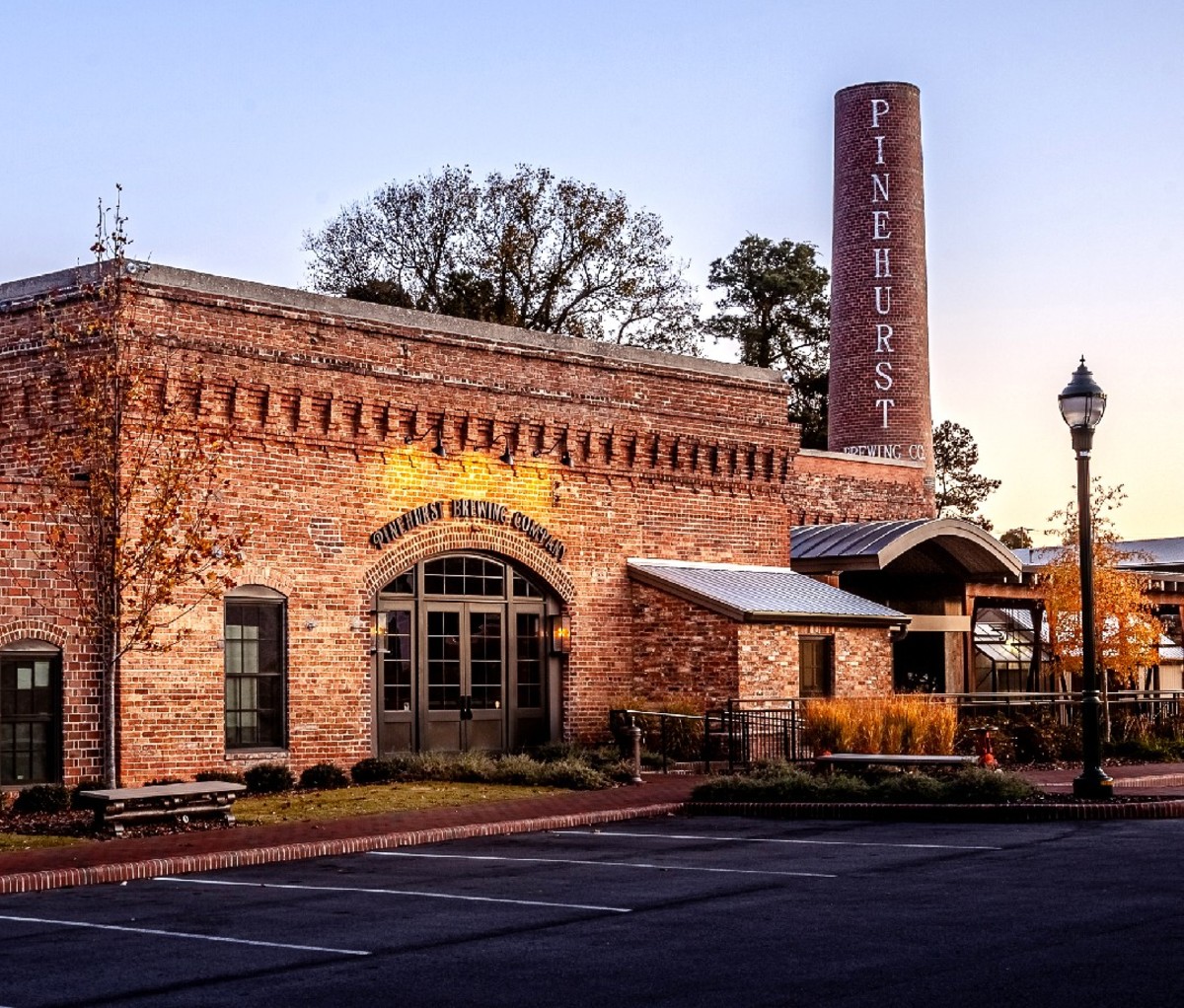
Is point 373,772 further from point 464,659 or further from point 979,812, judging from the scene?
point 979,812

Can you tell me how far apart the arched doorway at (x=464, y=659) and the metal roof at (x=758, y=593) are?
1.86 meters

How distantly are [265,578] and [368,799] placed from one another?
11.6 ft

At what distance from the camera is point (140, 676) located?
20.8 metres

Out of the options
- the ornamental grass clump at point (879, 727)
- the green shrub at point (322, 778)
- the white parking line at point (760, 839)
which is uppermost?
the ornamental grass clump at point (879, 727)

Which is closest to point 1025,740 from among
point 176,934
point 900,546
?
point 900,546

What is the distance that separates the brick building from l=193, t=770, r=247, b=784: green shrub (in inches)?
4.7

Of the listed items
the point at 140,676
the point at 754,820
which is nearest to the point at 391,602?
the point at 140,676

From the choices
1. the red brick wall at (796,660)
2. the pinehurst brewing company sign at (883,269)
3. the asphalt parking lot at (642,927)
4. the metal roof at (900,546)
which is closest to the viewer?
the asphalt parking lot at (642,927)

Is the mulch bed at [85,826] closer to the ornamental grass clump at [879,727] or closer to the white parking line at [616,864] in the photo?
the white parking line at [616,864]

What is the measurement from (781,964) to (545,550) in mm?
16860

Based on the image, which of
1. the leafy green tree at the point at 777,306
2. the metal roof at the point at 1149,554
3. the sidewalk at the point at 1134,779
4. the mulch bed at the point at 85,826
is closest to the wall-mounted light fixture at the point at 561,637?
the sidewalk at the point at 1134,779

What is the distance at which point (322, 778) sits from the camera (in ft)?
73.0

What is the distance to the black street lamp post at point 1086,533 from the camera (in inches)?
752

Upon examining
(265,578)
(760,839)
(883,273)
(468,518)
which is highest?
(883,273)
